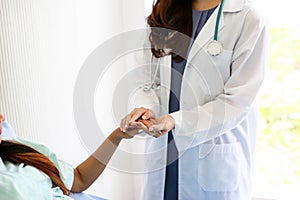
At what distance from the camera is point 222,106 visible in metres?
1.20

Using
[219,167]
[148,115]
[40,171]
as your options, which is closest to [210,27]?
[148,115]

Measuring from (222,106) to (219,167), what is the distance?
20 cm

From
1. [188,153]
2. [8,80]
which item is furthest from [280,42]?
[8,80]

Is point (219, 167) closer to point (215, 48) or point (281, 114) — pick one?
point (215, 48)

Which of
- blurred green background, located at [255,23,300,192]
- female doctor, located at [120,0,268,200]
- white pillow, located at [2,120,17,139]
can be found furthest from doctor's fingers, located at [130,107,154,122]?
blurred green background, located at [255,23,300,192]

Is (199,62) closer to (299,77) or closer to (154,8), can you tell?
(154,8)

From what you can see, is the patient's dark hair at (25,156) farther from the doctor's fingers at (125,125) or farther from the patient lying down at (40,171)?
the doctor's fingers at (125,125)

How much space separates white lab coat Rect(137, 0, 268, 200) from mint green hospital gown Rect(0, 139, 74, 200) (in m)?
0.37

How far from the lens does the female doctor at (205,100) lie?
1.17 metres

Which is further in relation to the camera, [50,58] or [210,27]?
[50,58]

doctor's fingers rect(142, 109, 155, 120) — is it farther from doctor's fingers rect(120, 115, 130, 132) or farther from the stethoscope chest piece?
the stethoscope chest piece

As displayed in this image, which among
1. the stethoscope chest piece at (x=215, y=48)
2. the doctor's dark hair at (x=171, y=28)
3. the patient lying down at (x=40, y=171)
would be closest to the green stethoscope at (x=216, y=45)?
the stethoscope chest piece at (x=215, y=48)

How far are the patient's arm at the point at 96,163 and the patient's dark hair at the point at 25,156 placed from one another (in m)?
0.14

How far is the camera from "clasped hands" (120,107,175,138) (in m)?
1.14
